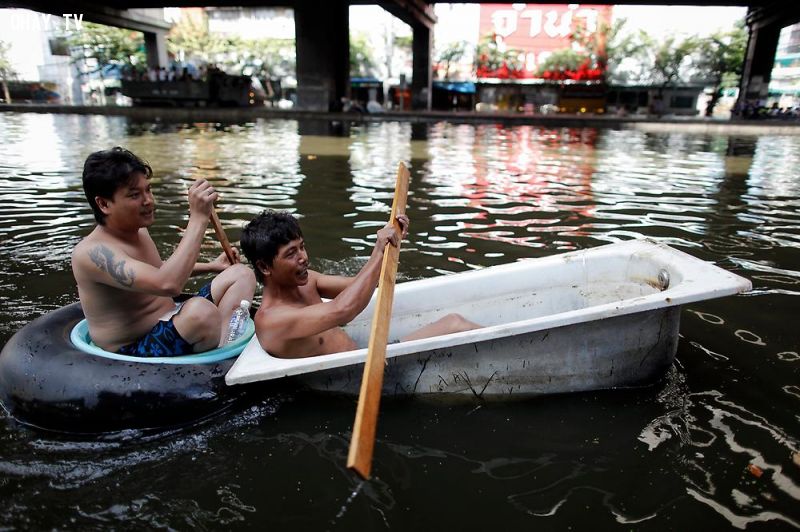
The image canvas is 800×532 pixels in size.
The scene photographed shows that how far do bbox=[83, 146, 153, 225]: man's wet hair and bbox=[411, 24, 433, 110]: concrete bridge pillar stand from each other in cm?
3175

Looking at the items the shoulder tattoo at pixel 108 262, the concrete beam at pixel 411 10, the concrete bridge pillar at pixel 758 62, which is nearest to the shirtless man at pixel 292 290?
the shoulder tattoo at pixel 108 262

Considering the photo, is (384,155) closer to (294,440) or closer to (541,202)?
(541,202)

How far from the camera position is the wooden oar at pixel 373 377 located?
1668 mm

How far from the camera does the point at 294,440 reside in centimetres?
271

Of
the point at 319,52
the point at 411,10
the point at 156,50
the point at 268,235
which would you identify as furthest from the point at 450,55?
the point at 268,235

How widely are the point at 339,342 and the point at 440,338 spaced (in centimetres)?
67

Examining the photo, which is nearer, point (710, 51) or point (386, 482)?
point (386, 482)

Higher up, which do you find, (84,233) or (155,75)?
(155,75)

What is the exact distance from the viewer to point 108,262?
101 inches

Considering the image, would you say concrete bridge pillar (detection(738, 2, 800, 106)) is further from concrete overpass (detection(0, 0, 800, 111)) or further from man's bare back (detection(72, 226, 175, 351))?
man's bare back (detection(72, 226, 175, 351))

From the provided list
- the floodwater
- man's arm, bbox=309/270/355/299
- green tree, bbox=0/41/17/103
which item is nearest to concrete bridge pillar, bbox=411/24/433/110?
the floodwater

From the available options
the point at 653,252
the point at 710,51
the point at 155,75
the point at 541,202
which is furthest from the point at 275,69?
the point at 653,252

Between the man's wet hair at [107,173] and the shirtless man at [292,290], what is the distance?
551 mm

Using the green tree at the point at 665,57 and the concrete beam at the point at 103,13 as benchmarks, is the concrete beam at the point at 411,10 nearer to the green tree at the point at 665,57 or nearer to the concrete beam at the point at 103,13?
the concrete beam at the point at 103,13
